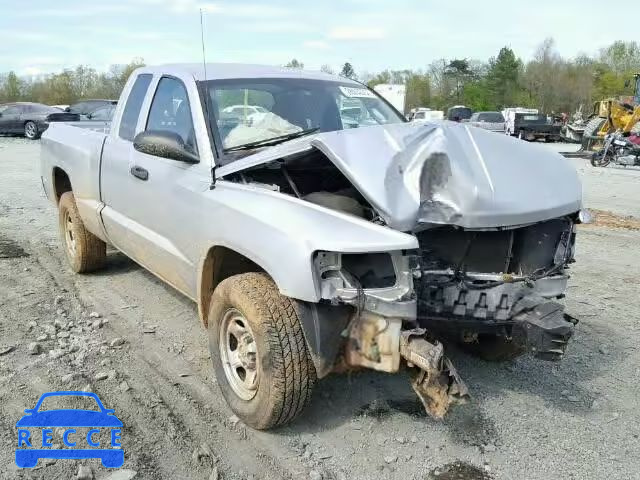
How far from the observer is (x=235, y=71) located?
14.4 ft

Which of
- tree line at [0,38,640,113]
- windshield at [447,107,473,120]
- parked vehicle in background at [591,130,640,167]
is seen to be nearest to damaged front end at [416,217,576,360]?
windshield at [447,107,473,120]

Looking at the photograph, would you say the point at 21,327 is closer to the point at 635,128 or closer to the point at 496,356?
the point at 496,356

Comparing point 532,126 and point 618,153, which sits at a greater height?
point 618,153

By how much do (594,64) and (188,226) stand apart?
6205cm

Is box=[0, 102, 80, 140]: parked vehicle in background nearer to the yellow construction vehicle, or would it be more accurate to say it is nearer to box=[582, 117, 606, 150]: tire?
box=[582, 117, 606, 150]: tire

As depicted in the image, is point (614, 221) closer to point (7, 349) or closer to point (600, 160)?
point (7, 349)

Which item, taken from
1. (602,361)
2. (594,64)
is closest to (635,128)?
(602,361)

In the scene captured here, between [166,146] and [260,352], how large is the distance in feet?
4.75

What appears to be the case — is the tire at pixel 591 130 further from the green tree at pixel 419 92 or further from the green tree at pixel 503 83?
the green tree at pixel 419 92

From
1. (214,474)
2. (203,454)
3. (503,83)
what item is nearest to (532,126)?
(503,83)

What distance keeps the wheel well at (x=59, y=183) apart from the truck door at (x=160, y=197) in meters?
1.67

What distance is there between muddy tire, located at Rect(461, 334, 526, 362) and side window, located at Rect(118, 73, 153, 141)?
3009mm

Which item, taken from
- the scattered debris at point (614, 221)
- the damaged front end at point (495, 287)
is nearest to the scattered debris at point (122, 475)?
the damaged front end at point (495, 287)

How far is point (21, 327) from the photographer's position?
4.53m
